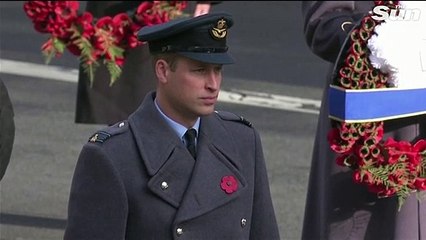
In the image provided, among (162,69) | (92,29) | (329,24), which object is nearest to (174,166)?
(162,69)

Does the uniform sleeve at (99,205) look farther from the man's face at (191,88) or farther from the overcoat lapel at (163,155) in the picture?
the man's face at (191,88)

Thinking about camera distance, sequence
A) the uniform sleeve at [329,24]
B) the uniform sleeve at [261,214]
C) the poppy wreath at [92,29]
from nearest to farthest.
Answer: the uniform sleeve at [261,214] < the uniform sleeve at [329,24] < the poppy wreath at [92,29]

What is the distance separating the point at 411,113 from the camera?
4648 mm

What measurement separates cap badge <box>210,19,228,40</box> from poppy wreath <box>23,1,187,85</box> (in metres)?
3.07

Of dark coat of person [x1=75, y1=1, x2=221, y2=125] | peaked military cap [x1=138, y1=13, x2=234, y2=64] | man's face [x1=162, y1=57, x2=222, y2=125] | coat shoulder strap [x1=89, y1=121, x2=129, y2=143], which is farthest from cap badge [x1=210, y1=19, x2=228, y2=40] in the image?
dark coat of person [x1=75, y1=1, x2=221, y2=125]

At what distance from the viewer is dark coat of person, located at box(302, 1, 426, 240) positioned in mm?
4852

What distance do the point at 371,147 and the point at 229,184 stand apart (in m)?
1.10

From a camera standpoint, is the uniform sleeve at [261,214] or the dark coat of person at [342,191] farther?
the dark coat of person at [342,191]

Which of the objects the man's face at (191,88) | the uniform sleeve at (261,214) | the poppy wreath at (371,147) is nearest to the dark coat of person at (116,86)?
the poppy wreath at (371,147)

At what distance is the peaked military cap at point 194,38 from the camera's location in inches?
142

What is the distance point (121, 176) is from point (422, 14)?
1.54 metres

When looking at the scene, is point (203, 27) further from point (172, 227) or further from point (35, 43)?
point (35, 43)

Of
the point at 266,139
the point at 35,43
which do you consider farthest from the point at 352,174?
the point at 35,43

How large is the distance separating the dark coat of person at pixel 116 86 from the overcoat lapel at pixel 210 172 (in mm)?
3192
